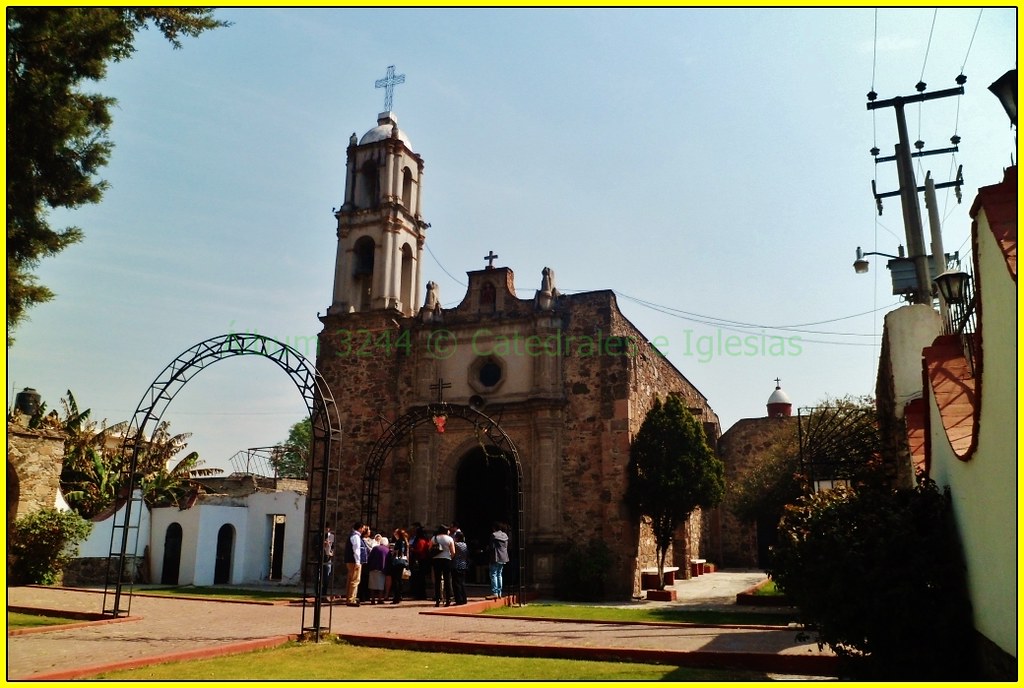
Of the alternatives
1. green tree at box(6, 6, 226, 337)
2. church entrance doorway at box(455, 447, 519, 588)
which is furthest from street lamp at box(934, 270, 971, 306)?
church entrance doorway at box(455, 447, 519, 588)

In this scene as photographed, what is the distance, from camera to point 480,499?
842 inches

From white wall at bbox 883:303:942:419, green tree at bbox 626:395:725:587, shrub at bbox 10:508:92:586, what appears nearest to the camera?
white wall at bbox 883:303:942:419

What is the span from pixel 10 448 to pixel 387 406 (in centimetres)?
964

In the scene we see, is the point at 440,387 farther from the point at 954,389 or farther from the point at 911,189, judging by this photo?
the point at 954,389

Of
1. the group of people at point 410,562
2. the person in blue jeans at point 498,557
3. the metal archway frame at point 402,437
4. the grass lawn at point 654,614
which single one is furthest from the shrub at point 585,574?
the person in blue jeans at point 498,557

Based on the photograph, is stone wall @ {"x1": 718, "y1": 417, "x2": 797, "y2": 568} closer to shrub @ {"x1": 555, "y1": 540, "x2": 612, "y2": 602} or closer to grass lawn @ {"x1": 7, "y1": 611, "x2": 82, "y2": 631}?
shrub @ {"x1": 555, "y1": 540, "x2": 612, "y2": 602}

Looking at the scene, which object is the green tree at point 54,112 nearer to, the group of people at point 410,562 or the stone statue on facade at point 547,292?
the group of people at point 410,562

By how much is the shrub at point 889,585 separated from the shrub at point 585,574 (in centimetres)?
1100

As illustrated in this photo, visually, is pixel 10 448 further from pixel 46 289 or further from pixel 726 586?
pixel 726 586

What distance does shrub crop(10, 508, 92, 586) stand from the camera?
64.4 feet

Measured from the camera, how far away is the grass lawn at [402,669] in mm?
7398

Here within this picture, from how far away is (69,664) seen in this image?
794 cm

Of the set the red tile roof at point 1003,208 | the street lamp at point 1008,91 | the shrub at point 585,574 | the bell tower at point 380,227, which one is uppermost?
the bell tower at point 380,227

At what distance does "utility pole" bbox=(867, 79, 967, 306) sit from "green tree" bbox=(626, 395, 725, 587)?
7185 mm
